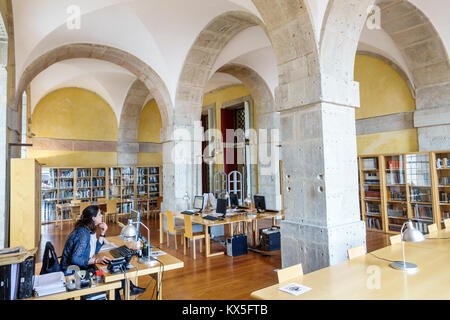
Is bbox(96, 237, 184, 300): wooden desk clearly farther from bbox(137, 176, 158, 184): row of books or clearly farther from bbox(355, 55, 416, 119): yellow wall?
bbox(137, 176, 158, 184): row of books

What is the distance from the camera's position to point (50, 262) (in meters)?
2.89

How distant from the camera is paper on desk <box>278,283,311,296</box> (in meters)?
2.05

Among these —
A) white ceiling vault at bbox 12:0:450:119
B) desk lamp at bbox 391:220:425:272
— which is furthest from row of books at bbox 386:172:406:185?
desk lamp at bbox 391:220:425:272

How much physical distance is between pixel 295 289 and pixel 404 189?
6133mm

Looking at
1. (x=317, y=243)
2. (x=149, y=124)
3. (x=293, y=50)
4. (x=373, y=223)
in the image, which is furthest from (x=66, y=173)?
(x=373, y=223)

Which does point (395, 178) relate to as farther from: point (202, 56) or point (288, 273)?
point (288, 273)

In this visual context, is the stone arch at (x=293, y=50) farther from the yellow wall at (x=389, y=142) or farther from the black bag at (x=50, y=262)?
the yellow wall at (x=389, y=142)

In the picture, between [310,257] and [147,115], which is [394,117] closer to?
[310,257]

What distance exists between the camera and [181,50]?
680 centimetres

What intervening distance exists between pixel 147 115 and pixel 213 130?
301 centimetres

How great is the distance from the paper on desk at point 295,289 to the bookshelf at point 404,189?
5.67 metres

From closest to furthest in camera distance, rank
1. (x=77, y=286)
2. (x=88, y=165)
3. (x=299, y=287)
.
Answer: (x=299, y=287) → (x=77, y=286) → (x=88, y=165)
